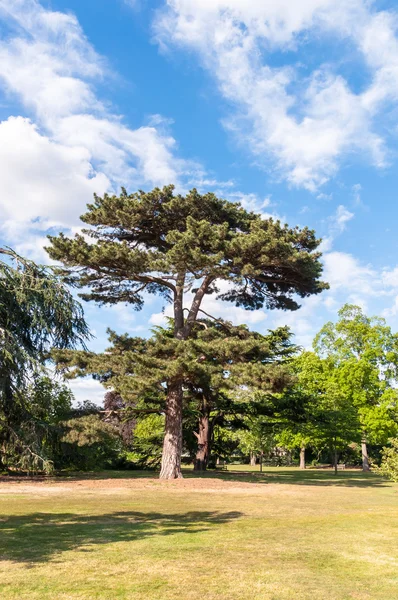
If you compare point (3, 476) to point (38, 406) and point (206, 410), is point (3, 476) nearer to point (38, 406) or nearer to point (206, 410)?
point (38, 406)

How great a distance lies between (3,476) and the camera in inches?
915

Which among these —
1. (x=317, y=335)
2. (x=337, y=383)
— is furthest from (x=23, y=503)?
(x=317, y=335)

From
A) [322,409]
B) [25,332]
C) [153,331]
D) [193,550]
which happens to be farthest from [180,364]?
[322,409]

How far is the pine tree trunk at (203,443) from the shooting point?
3086cm

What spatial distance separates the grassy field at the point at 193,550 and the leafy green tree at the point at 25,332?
6.82m

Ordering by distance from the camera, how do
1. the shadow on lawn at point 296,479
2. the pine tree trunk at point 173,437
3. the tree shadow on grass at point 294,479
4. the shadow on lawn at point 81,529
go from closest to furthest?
the shadow on lawn at point 81,529 < the pine tree trunk at point 173,437 < the tree shadow on grass at point 294,479 < the shadow on lawn at point 296,479

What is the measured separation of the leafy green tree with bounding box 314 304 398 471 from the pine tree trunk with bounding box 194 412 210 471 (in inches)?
512

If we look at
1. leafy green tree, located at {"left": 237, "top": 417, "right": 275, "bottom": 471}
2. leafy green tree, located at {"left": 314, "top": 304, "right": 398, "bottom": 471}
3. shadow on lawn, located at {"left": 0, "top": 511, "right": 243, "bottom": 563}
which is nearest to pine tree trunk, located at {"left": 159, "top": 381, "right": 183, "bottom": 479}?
leafy green tree, located at {"left": 237, "top": 417, "right": 275, "bottom": 471}

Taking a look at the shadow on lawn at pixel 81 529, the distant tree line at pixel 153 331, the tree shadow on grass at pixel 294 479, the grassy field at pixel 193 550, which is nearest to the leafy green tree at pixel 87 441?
the distant tree line at pixel 153 331

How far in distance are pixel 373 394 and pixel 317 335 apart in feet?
28.2

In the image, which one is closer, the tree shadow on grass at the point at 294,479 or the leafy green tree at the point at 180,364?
the leafy green tree at the point at 180,364

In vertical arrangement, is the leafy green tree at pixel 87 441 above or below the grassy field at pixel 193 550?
above

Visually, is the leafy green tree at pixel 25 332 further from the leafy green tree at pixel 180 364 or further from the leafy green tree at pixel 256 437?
the leafy green tree at pixel 256 437

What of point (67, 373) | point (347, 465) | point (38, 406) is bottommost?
point (347, 465)
